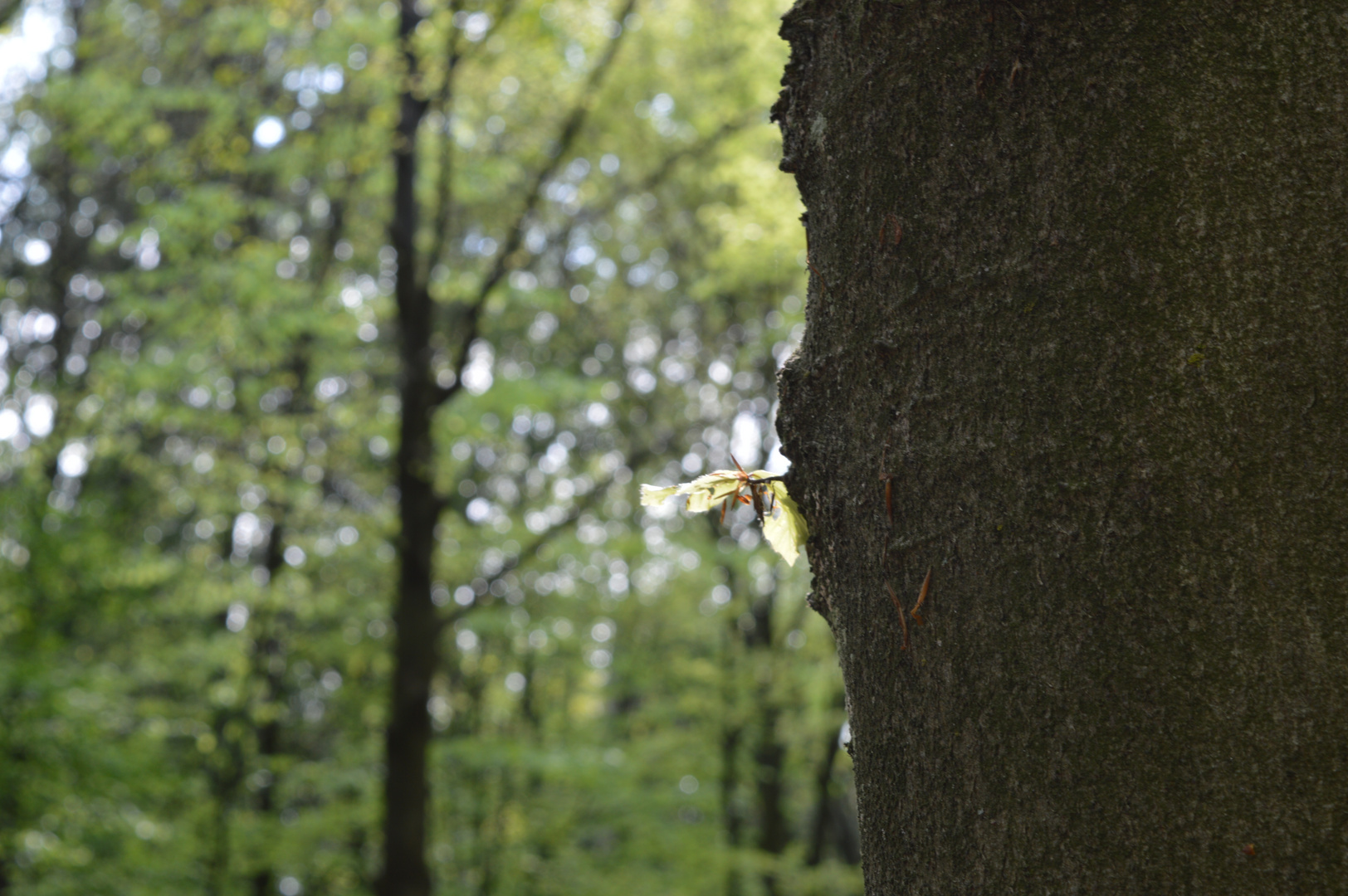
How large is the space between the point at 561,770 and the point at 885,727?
7600 mm

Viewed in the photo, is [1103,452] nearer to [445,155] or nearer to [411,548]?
[411,548]

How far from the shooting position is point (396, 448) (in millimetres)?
7004

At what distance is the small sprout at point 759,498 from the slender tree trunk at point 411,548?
5.61 m

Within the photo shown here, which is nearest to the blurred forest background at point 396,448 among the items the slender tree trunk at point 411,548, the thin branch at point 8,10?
the slender tree trunk at point 411,548

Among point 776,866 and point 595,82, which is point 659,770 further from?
point 595,82

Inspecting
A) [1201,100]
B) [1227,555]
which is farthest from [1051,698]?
[1201,100]

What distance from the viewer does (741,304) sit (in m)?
11.4

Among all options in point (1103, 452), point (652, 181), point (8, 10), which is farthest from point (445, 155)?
point (1103, 452)

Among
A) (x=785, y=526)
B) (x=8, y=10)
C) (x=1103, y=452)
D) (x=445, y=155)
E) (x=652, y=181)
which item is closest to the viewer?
(x=1103, y=452)

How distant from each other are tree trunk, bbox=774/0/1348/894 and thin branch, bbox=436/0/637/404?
574 centimetres

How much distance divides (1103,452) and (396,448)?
6.81m

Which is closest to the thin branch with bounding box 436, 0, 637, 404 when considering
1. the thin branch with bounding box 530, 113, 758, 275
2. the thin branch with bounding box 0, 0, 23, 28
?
the thin branch with bounding box 530, 113, 758, 275

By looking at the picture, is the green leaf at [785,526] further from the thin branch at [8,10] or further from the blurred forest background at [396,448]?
the thin branch at [8,10]

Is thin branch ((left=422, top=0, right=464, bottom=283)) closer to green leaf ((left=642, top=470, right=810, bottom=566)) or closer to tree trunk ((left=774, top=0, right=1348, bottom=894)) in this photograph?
green leaf ((left=642, top=470, right=810, bottom=566))
